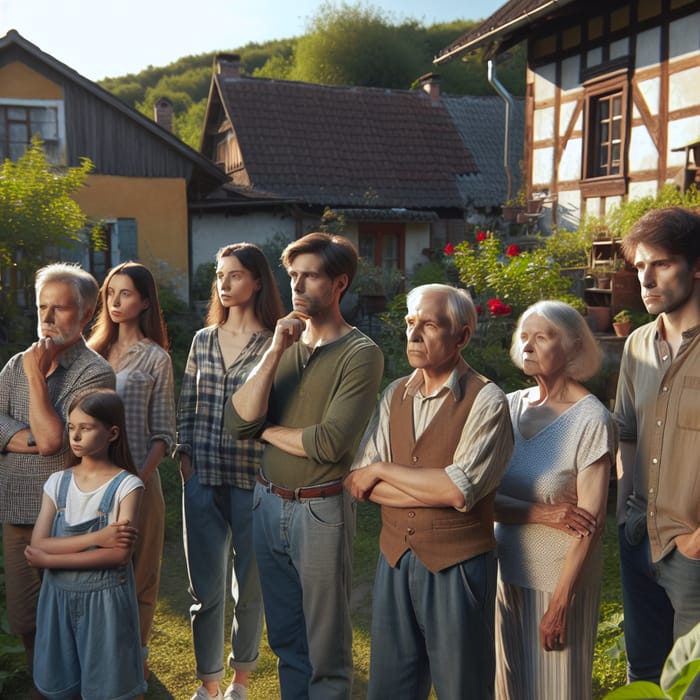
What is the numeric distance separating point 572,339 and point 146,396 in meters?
1.82

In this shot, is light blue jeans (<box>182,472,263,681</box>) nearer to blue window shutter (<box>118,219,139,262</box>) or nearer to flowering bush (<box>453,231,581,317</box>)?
flowering bush (<box>453,231,581,317</box>)

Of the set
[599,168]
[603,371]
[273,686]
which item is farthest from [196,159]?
[273,686]

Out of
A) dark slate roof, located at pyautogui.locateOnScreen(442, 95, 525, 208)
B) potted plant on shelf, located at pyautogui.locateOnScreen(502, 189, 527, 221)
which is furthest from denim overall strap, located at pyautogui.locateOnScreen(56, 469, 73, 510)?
dark slate roof, located at pyautogui.locateOnScreen(442, 95, 525, 208)

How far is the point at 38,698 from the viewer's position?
311 centimetres

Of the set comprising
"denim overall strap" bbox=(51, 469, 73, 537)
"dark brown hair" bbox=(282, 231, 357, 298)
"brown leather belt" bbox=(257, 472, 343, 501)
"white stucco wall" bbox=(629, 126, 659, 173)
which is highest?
"white stucco wall" bbox=(629, 126, 659, 173)

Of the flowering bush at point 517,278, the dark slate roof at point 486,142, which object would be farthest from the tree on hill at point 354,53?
the flowering bush at point 517,278

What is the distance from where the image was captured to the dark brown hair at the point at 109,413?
9.54 feet

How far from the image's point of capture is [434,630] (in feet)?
8.13

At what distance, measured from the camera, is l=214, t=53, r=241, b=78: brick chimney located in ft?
72.2

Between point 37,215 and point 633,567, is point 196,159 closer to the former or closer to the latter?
point 37,215

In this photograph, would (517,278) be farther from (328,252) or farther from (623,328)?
(328,252)

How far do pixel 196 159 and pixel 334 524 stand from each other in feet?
50.0

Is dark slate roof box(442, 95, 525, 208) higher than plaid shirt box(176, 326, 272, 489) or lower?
higher

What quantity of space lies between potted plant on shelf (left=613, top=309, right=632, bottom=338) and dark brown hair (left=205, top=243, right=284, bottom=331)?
4592 mm
